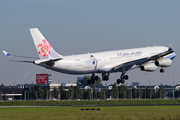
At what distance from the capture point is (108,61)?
250 ft

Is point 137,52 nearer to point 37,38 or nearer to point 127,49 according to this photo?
point 127,49

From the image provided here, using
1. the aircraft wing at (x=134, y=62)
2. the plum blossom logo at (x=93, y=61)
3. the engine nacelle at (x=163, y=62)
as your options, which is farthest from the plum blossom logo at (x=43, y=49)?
the engine nacelle at (x=163, y=62)

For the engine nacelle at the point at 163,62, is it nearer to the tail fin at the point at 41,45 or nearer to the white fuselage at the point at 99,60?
the white fuselage at the point at 99,60

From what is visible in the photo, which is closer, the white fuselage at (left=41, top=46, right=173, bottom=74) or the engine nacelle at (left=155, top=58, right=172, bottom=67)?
the white fuselage at (left=41, top=46, right=173, bottom=74)

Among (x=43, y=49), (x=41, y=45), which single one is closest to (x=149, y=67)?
(x=43, y=49)

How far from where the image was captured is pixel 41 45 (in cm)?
6625

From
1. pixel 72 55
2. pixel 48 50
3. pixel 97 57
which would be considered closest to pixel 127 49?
pixel 97 57

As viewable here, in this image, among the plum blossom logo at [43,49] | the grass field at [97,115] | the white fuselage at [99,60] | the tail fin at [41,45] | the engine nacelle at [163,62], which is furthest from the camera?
the engine nacelle at [163,62]

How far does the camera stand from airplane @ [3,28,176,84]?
217 feet

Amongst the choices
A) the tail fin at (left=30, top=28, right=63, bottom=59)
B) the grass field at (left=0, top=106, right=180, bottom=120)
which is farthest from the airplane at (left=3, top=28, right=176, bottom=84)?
the grass field at (left=0, top=106, right=180, bottom=120)

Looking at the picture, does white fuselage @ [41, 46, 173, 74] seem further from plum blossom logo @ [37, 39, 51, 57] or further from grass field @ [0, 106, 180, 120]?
grass field @ [0, 106, 180, 120]

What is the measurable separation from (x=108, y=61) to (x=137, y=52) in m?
8.57

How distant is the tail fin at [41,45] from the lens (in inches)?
2594

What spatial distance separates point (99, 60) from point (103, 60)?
3.97 feet
